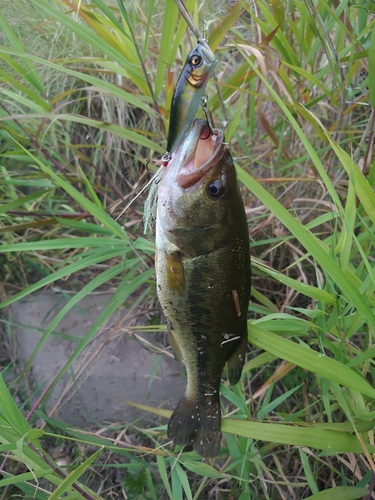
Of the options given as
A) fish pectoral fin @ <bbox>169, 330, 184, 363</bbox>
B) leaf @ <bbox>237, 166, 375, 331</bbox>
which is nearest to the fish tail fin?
fish pectoral fin @ <bbox>169, 330, 184, 363</bbox>

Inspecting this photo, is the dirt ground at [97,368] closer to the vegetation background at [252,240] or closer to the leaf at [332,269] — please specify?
the vegetation background at [252,240]

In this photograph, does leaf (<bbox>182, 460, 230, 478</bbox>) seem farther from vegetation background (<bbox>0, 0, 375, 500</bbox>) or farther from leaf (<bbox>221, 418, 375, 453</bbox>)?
leaf (<bbox>221, 418, 375, 453</bbox>)

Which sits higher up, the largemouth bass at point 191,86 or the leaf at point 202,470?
the largemouth bass at point 191,86

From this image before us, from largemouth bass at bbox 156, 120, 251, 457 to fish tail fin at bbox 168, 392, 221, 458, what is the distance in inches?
1.9

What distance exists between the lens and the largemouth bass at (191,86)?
2.50 ft

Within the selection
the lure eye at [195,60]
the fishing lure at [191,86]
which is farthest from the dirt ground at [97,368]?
the lure eye at [195,60]

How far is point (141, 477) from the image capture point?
64.9 inches

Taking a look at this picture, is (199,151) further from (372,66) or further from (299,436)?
(299,436)

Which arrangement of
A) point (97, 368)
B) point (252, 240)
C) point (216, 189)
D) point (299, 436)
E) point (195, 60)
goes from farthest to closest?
point (97, 368)
point (252, 240)
point (299, 436)
point (216, 189)
point (195, 60)

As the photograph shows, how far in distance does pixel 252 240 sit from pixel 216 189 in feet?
2.88

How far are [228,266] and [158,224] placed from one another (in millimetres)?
217

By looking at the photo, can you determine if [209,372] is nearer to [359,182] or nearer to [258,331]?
[258,331]

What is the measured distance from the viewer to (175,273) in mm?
1041

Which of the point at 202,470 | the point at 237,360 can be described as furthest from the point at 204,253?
the point at 202,470
